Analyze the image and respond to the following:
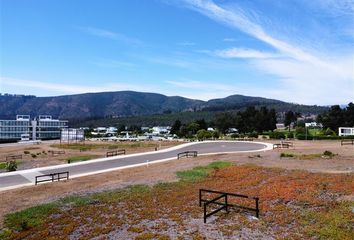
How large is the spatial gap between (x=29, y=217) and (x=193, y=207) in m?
7.74

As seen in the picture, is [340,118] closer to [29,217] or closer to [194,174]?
[194,174]

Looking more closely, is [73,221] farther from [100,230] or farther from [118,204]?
[118,204]

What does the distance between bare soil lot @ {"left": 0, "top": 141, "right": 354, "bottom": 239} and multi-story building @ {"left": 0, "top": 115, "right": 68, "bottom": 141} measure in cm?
12420

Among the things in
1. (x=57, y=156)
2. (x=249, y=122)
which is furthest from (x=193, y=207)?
(x=249, y=122)

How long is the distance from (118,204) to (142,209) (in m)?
1.82

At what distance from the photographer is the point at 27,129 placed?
13562 centimetres

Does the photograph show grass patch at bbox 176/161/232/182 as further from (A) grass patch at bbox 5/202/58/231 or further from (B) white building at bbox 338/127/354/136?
(B) white building at bbox 338/127/354/136

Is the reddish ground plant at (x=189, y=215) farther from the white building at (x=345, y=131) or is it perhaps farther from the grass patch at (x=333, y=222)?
the white building at (x=345, y=131)

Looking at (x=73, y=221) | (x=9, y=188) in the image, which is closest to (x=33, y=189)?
(x=9, y=188)

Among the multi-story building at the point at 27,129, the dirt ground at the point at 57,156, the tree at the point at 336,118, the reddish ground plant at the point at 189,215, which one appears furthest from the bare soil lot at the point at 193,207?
the multi-story building at the point at 27,129

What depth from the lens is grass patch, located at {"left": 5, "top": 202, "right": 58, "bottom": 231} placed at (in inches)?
503

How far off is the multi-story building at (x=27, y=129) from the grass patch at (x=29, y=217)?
128m

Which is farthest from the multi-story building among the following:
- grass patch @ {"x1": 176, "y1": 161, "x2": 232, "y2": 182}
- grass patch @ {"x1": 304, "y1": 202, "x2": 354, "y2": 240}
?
grass patch @ {"x1": 304, "y1": 202, "x2": 354, "y2": 240}

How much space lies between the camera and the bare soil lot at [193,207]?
11664 millimetres
